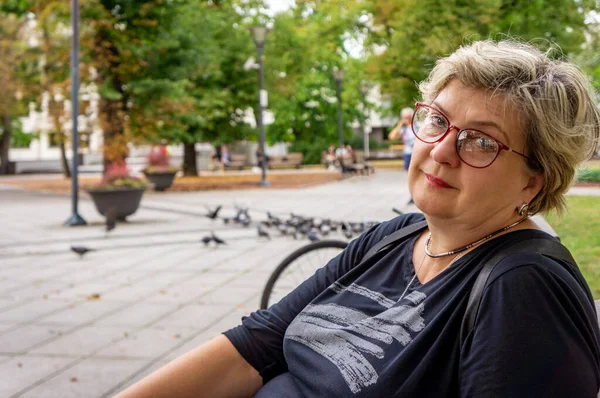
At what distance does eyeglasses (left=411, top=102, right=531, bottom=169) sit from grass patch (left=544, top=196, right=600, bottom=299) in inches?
28.5

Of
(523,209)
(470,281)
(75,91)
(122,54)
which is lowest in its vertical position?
(470,281)

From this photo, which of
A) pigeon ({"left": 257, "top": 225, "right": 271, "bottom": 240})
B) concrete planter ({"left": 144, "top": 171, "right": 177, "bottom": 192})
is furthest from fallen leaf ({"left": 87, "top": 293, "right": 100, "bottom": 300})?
concrete planter ({"left": 144, "top": 171, "right": 177, "bottom": 192})

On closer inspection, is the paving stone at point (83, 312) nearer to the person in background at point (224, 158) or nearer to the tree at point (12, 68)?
the tree at point (12, 68)

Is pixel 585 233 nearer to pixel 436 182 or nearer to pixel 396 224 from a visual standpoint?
pixel 396 224

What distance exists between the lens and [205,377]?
1946 millimetres

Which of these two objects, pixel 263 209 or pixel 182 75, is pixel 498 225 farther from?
pixel 182 75

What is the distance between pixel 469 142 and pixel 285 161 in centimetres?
3765

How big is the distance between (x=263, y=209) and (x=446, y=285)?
12.6 m

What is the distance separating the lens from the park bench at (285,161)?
37719mm

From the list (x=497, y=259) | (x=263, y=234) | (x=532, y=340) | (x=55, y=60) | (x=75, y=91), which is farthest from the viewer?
(x=55, y=60)

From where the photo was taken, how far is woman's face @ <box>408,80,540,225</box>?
1.56 meters

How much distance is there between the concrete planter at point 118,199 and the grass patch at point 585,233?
10243 millimetres

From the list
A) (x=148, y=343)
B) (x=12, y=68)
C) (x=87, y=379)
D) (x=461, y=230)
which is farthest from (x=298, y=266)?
(x=12, y=68)

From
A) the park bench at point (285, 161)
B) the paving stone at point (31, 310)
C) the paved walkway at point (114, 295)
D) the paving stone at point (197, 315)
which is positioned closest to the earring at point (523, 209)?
the paved walkway at point (114, 295)
